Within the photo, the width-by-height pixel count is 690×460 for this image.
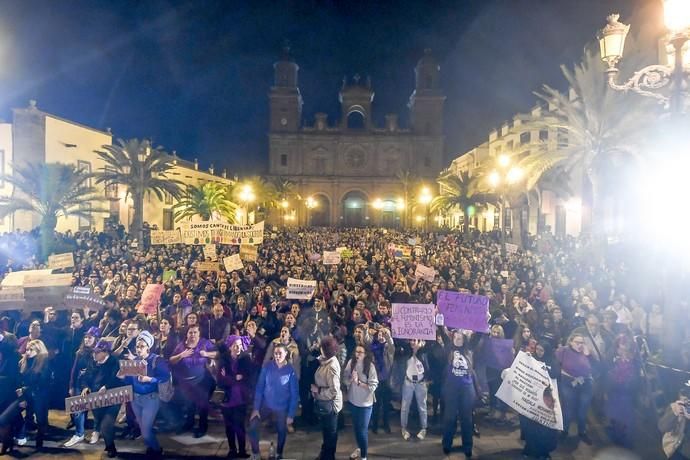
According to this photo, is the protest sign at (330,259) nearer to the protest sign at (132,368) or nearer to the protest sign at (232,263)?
the protest sign at (232,263)

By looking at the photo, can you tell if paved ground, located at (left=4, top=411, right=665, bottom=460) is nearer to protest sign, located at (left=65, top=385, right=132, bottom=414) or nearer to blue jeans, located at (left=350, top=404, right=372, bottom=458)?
blue jeans, located at (left=350, top=404, right=372, bottom=458)

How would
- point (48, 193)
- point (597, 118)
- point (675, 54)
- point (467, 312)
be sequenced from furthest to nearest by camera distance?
point (48, 193) → point (597, 118) → point (467, 312) → point (675, 54)

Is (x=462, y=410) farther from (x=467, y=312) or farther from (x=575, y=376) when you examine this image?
(x=575, y=376)

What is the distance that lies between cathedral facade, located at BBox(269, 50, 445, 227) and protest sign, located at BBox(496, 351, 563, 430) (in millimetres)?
62809

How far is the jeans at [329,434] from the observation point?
5887 mm

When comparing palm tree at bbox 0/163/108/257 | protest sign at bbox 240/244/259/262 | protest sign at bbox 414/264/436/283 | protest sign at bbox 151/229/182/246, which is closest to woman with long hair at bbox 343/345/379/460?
protest sign at bbox 414/264/436/283

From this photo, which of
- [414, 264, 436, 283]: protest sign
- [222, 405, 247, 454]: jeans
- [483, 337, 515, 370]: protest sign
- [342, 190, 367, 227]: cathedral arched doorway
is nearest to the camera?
[222, 405, 247, 454]: jeans

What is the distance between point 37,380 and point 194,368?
6.19 feet

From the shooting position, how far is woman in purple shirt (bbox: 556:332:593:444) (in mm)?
6533

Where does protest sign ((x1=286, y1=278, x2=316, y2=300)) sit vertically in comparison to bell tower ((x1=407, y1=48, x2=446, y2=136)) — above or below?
below

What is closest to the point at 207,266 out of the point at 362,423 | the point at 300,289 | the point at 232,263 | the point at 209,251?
the point at 232,263

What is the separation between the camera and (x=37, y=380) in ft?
20.5

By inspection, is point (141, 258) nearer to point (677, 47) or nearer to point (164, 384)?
point (164, 384)

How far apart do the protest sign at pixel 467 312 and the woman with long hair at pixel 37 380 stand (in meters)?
5.31
